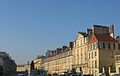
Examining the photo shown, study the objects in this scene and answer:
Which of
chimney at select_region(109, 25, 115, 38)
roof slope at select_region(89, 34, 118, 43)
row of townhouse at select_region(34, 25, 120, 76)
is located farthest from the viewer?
chimney at select_region(109, 25, 115, 38)

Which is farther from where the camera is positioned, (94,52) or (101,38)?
(94,52)

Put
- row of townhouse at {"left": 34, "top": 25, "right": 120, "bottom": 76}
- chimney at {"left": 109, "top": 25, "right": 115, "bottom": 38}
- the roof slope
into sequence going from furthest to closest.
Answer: chimney at {"left": 109, "top": 25, "right": 115, "bottom": 38} < the roof slope < row of townhouse at {"left": 34, "top": 25, "right": 120, "bottom": 76}

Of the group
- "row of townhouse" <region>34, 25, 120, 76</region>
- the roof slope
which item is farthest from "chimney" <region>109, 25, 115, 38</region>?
the roof slope

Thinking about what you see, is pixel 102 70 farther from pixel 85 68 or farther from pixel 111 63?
pixel 85 68

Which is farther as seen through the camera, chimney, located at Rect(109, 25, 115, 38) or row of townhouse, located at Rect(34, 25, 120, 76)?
chimney, located at Rect(109, 25, 115, 38)

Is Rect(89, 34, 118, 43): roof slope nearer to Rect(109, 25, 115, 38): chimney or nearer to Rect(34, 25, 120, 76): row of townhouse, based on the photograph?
Rect(34, 25, 120, 76): row of townhouse

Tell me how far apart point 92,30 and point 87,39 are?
3.98 metres

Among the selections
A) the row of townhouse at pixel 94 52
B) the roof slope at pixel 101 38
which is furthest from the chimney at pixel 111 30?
the roof slope at pixel 101 38

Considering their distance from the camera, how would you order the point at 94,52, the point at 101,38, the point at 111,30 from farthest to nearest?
the point at 111,30 < the point at 94,52 < the point at 101,38

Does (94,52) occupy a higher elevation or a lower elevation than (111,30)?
lower

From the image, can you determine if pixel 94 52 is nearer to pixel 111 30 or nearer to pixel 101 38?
pixel 101 38

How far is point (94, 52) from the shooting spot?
82.6 metres

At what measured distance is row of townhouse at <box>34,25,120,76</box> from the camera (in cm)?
8038

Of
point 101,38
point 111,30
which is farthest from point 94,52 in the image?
point 111,30
